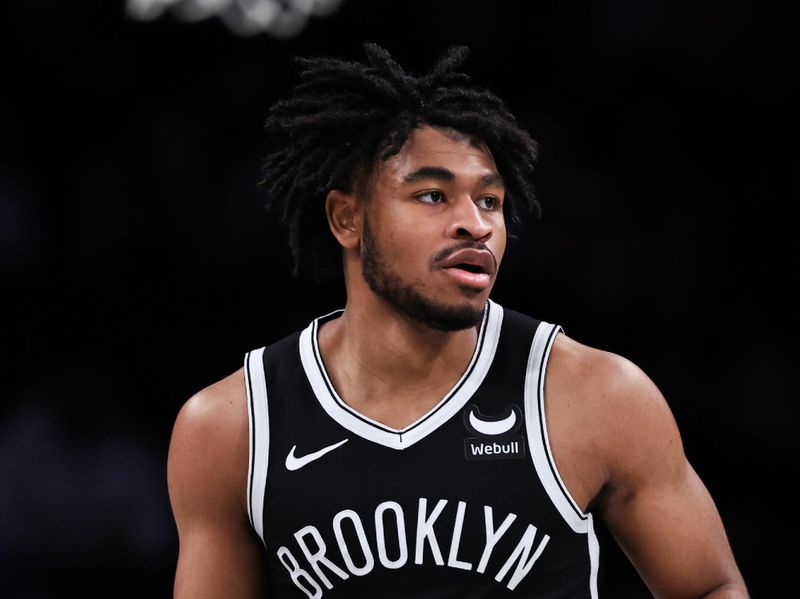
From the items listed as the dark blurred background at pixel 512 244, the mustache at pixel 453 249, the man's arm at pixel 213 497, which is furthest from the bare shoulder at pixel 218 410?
the dark blurred background at pixel 512 244

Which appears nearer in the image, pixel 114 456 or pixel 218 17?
pixel 114 456

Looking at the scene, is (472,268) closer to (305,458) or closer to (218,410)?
(305,458)

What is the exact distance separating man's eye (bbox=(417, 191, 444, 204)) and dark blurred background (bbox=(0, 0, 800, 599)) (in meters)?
1.90

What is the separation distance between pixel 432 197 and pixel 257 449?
677mm

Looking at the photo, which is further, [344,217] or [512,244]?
[512,244]

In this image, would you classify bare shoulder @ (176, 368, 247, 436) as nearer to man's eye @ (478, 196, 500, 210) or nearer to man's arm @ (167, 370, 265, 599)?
man's arm @ (167, 370, 265, 599)

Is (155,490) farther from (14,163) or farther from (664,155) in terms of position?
(664,155)

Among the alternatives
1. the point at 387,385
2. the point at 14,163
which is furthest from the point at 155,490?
the point at 387,385

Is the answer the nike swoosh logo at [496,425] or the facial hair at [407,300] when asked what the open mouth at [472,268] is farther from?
the nike swoosh logo at [496,425]

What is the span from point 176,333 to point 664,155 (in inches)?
73.6

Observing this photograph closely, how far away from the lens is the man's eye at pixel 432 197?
8.80 feet

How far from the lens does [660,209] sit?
182 inches

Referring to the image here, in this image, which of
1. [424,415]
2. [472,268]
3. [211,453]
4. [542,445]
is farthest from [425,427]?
[211,453]

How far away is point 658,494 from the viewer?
8.91 ft
